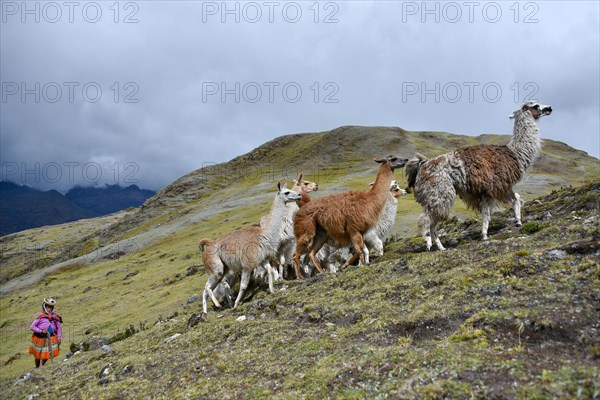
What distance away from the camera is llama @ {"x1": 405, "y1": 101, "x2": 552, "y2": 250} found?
1168 centimetres

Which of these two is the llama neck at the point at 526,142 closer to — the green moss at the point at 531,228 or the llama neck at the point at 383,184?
the green moss at the point at 531,228

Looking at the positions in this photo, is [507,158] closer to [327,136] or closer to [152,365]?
[152,365]

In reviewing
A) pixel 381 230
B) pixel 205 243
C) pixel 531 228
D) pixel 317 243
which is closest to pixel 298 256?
pixel 317 243

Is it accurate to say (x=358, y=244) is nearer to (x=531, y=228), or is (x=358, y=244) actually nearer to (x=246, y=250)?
(x=246, y=250)

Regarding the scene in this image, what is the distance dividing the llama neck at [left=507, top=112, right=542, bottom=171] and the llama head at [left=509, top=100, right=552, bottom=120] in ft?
0.49

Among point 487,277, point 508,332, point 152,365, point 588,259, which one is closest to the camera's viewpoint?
point 508,332

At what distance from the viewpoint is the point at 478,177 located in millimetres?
11594

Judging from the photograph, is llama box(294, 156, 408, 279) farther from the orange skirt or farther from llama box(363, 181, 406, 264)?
the orange skirt

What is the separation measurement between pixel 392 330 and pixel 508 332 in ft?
6.35

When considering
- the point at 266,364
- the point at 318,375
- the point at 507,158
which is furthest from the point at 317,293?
the point at 507,158

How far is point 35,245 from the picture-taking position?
130375 mm

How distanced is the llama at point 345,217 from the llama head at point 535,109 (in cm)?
381

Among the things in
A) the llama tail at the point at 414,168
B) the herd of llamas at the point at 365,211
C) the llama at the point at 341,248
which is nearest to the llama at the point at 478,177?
the herd of llamas at the point at 365,211

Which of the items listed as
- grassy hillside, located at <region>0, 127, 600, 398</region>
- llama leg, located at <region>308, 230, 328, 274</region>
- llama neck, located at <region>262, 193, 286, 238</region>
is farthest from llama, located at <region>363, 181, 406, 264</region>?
llama neck, located at <region>262, 193, 286, 238</region>
